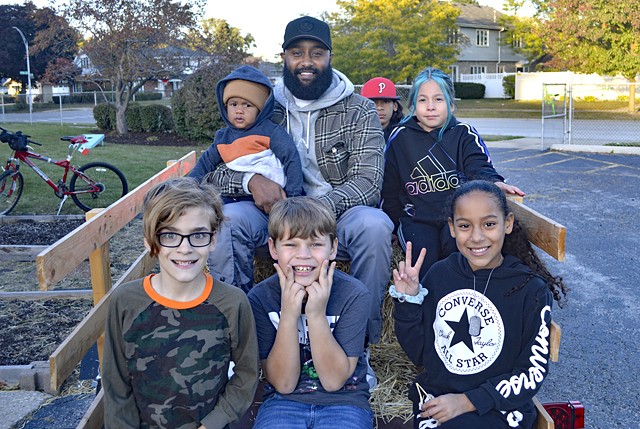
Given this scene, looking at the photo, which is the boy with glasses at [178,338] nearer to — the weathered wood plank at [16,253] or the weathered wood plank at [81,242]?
the weathered wood plank at [81,242]

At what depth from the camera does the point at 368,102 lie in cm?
378

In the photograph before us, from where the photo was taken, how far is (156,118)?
20.2 meters

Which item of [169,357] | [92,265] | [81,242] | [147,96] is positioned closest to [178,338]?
[169,357]

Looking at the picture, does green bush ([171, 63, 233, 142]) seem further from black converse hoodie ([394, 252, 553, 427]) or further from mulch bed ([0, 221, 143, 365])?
black converse hoodie ([394, 252, 553, 427])

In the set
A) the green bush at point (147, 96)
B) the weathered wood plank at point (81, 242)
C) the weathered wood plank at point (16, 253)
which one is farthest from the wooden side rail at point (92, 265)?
the green bush at point (147, 96)

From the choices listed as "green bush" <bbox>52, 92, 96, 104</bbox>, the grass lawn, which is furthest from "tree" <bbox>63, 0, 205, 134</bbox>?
"green bush" <bbox>52, 92, 96, 104</bbox>

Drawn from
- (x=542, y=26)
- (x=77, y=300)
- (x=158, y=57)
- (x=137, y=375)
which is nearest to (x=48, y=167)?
(x=77, y=300)

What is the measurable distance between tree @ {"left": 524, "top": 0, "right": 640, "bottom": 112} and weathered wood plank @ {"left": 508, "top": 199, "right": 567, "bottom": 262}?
25.4m

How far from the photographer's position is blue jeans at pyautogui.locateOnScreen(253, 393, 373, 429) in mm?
2367

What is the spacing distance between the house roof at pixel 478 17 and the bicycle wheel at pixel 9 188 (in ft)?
175

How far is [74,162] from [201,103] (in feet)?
14.3

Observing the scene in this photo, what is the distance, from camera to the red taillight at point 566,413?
102 inches

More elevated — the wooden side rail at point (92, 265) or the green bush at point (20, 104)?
the green bush at point (20, 104)

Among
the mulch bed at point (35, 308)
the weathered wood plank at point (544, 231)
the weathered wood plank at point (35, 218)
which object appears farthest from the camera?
the weathered wood plank at point (35, 218)
